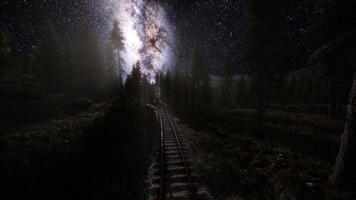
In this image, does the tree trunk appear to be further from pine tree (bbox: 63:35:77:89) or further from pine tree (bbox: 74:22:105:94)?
pine tree (bbox: 63:35:77:89)

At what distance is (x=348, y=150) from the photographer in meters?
6.24

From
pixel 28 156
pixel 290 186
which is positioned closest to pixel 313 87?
pixel 290 186

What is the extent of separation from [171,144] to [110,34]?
3440 centimetres

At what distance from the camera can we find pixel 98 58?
145 ft

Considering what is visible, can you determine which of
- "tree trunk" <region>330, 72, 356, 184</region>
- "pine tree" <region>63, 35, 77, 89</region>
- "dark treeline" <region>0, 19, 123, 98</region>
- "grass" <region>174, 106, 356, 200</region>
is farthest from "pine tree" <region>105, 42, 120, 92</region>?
"tree trunk" <region>330, 72, 356, 184</region>

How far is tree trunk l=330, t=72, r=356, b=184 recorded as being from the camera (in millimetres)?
6176

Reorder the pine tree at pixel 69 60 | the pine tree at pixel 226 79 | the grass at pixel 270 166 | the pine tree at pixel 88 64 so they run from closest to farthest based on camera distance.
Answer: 1. the grass at pixel 270 166
2. the pine tree at pixel 88 64
3. the pine tree at pixel 69 60
4. the pine tree at pixel 226 79

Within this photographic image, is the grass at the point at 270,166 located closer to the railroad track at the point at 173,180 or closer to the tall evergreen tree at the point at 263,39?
the railroad track at the point at 173,180

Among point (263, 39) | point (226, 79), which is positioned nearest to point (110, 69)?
point (263, 39)

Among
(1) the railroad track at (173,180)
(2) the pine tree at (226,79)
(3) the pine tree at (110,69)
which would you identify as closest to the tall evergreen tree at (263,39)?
(1) the railroad track at (173,180)

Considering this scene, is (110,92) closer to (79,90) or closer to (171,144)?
(79,90)

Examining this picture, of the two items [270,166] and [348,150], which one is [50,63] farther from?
[348,150]

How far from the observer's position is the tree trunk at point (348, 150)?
618cm

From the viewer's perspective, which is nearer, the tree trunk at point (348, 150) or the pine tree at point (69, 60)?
the tree trunk at point (348, 150)
